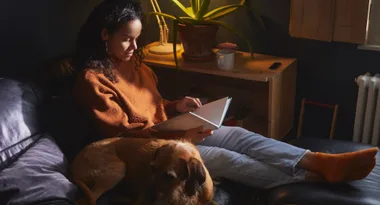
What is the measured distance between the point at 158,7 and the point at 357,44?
44.8 inches

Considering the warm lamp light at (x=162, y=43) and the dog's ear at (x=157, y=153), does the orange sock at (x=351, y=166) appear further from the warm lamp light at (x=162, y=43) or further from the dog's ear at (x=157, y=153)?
the warm lamp light at (x=162, y=43)

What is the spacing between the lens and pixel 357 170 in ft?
6.04

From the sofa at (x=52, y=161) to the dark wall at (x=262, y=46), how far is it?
330 millimetres

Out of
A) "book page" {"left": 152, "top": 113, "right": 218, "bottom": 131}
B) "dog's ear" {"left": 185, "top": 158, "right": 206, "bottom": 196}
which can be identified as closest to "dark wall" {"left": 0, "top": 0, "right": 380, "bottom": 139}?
"book page" {"left": 152, "top": 113, "right": 218, "bottom": 131}

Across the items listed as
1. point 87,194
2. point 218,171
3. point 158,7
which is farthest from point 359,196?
point 158,7

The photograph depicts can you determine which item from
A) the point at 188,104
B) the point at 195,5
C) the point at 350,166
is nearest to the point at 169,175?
the point at 188,104

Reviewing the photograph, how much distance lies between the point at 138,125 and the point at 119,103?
0.42 ft

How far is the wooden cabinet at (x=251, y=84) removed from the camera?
2439mm

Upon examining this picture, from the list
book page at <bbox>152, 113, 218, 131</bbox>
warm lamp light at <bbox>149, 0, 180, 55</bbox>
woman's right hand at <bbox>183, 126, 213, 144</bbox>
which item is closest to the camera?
book page at <bbox>152, 113, 218, 131</bbox>

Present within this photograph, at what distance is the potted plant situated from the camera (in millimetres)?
2492

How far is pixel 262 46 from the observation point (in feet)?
8.98

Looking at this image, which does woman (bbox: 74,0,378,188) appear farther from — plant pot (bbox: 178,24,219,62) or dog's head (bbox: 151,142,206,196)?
plant pot (bbox: 178,24,219,62)

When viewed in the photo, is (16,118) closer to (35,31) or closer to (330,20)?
(35,31)

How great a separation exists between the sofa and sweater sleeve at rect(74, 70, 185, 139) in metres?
0.08
